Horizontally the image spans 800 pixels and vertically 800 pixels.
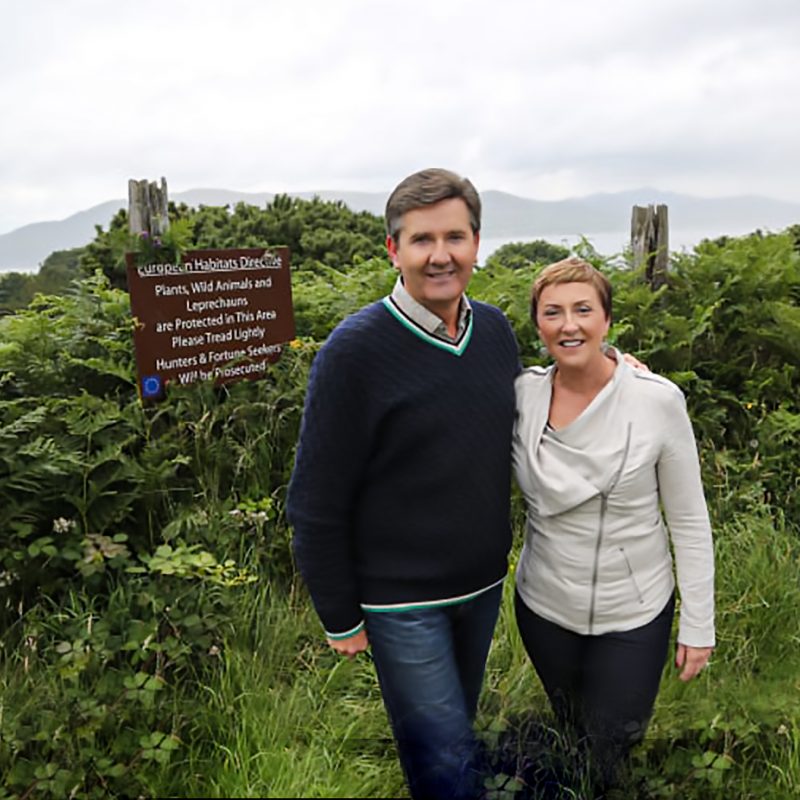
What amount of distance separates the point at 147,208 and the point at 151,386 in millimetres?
1409

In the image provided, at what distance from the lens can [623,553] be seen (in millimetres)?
2465

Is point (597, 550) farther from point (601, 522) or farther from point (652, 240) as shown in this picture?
point (652, 240)

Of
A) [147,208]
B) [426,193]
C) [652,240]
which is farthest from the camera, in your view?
[652,240]

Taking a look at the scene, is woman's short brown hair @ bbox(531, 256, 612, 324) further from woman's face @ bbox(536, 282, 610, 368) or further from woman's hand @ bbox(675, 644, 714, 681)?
woman's hand @ bbox(675, 644, 714, 681)

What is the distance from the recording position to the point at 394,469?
2367 millimetres

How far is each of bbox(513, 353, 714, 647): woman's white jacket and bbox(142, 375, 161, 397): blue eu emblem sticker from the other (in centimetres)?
Answer: 275

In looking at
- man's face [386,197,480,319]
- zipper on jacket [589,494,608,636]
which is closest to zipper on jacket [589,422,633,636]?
zipper on jacket [589,494,608,636]

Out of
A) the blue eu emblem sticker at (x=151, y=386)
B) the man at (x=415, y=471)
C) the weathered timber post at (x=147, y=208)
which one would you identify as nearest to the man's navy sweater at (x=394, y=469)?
the man at (x=415, y=471)

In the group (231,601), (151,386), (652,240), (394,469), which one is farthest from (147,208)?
(652,240)

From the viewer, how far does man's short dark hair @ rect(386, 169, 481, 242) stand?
2303 millimetres

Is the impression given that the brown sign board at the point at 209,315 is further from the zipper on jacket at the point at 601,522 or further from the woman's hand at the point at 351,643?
the zipper on jacket at the point at 601,522

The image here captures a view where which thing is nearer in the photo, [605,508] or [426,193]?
[426,193]

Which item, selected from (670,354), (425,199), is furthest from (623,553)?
(670,354)

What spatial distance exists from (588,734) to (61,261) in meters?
21.0
